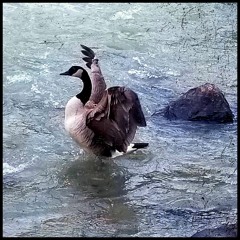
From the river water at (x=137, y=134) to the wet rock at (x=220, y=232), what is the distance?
0.66 ft

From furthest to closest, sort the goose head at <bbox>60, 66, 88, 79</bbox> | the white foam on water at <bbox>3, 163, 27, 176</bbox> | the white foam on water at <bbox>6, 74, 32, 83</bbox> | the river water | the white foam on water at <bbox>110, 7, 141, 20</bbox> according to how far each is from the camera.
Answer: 1. the white foam on water at <bbox>110, 7, 141, 20</bbox>
2. the white foam on water at <bbox>6, 74, 32, 83</bbox>
3. the goose head at <bbox>60, 66, 88, 79</bbox>
4. the white foam on water at <bbox>3, 163, 27, 176</bbox>
5. the river water

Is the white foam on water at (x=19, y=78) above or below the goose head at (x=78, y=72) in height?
below

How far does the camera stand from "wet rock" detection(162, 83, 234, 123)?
7.99m

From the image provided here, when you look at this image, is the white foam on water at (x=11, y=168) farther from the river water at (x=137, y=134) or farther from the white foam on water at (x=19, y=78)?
the white foam on water at (x=19, y=78)

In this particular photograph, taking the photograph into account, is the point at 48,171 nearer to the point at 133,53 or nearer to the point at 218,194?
the point at 218,194

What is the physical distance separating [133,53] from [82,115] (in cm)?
259

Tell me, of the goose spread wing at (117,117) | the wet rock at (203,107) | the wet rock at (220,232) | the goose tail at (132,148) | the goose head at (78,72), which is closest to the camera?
the wet rock at (220,232)

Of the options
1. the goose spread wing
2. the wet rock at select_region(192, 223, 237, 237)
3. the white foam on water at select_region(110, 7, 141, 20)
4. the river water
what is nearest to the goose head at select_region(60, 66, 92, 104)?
the goose spread wing

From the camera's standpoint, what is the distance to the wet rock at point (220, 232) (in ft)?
18.6

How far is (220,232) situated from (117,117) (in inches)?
61.3

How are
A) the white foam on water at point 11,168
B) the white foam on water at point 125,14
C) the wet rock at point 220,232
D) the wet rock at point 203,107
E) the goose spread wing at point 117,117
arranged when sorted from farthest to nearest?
the white foam on water at point 125,14 < the wet rock at point 203,107 < the white foam on water at point 11,168 < the goose spread wing at point 117,117 < the wet rock at point 220,232

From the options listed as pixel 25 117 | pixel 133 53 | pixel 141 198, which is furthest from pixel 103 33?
pixel 141 198

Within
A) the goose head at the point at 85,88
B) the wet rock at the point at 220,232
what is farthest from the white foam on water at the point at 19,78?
the wet rock at the point at 220,232

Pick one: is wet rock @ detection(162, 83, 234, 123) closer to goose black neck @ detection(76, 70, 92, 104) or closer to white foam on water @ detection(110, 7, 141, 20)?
goose black neck @ detection(76, 70, 92, 104)
